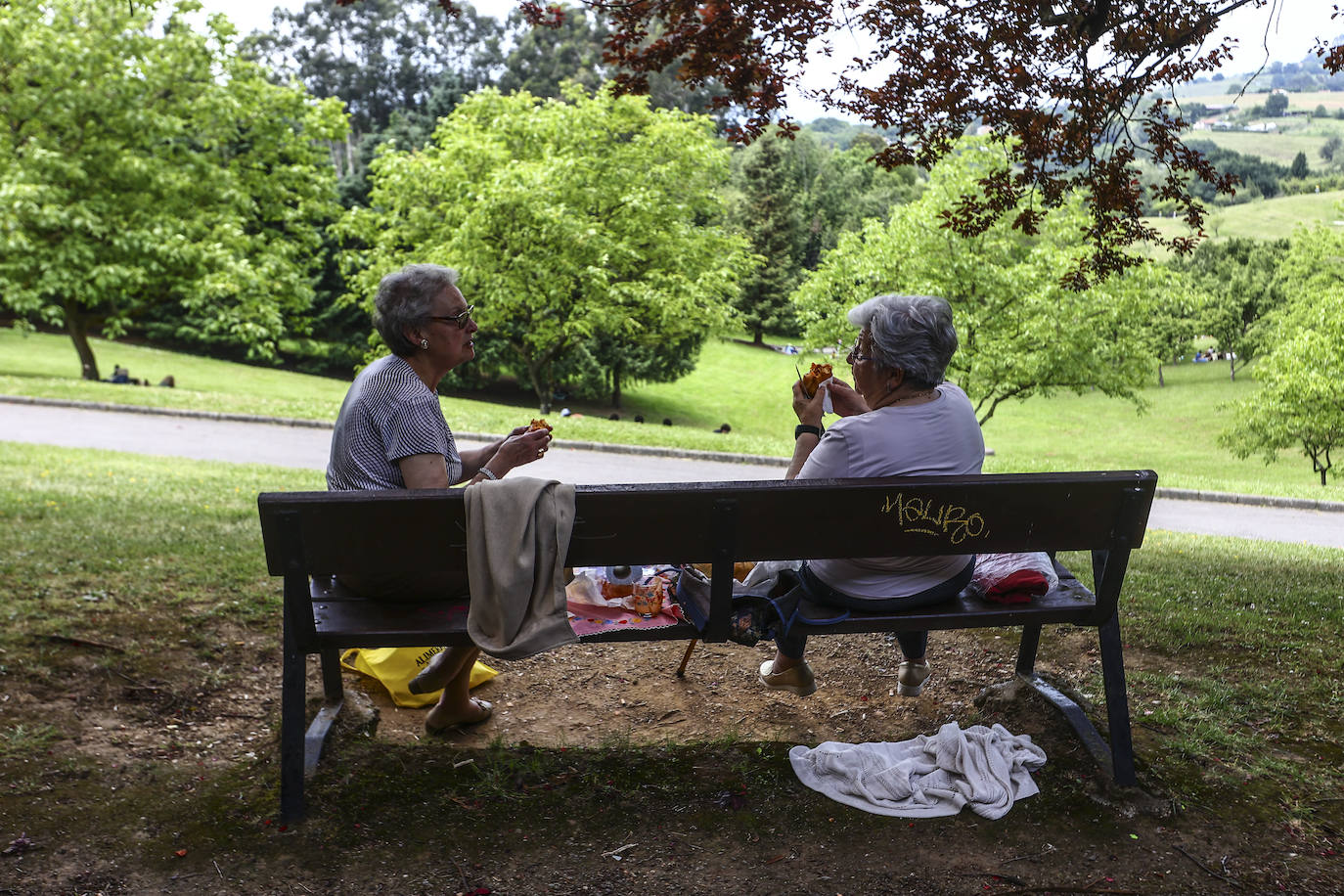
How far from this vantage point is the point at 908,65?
6020 millimetres

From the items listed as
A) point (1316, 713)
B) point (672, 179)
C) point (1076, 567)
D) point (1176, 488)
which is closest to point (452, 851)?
point (1316, 713)

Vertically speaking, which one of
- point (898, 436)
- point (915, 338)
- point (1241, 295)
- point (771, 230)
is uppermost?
point (771, 230)

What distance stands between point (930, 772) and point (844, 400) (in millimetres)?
1283

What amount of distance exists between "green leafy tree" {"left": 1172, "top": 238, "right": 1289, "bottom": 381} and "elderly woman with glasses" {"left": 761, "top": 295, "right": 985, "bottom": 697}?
158ft

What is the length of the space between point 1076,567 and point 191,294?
74.4 ft

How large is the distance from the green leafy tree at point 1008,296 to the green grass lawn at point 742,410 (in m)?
2.21

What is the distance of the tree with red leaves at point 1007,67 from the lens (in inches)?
221

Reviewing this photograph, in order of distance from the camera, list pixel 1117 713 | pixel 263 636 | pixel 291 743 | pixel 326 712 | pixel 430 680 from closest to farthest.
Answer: pixel 291 743, pixel 1117 713, pixel 326 712, pixel 430 680, pixel 263 636

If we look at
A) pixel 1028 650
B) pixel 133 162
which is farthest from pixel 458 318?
pixel 133 162

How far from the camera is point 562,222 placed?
24625 millimetres

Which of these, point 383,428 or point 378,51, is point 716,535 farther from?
point 378,51

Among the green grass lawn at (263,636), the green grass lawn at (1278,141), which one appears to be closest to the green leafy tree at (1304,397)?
the green grass lawn at (263,636)

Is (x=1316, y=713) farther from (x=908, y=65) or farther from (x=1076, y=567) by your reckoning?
(x=908, y=65)

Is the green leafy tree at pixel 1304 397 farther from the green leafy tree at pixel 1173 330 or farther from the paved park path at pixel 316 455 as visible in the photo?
the green leafy tree at pixel 1173 330
